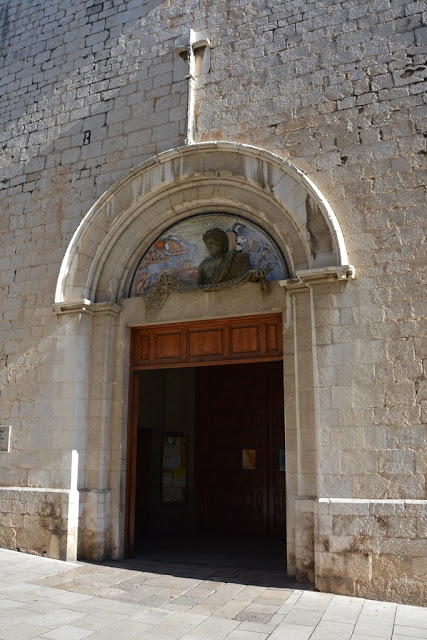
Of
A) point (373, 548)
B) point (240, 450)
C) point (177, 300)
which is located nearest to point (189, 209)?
point (177, 300)

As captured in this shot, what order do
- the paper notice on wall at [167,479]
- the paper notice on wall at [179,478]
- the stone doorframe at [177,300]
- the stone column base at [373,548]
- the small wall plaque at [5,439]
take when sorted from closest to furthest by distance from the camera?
the stone column base at [373,548] → the stone doorframe at [177,300] → the small wall plaque at [5,439] → the paper notice on wall at [167,479] → the paper notice on wall at [179,478]

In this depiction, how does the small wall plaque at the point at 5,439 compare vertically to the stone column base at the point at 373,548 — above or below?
above

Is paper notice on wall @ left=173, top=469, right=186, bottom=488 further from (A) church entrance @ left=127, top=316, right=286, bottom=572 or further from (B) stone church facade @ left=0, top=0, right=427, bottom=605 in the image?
(B) stone church facade @ left=0, top=0, right=427, bottom=605

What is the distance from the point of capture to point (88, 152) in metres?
7.70

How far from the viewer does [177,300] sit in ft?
22.6

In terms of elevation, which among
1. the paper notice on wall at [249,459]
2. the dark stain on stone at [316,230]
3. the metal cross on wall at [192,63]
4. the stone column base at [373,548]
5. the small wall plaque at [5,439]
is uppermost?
the metal cross on wall at [192,63]

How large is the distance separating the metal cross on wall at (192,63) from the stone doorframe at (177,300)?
467 mm

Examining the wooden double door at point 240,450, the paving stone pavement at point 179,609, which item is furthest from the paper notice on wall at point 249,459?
the paving stone pavement at point 179,609

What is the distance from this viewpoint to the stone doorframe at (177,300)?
5.81m

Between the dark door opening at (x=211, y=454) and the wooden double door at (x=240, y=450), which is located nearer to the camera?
the dark door opening at (x=211, y=454)

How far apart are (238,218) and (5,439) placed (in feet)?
13.5

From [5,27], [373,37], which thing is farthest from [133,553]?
[5,27]

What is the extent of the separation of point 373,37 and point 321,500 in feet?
16.3

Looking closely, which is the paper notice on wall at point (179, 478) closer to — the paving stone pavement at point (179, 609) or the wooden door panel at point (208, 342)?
the wooden door panel at point (208, 342)
